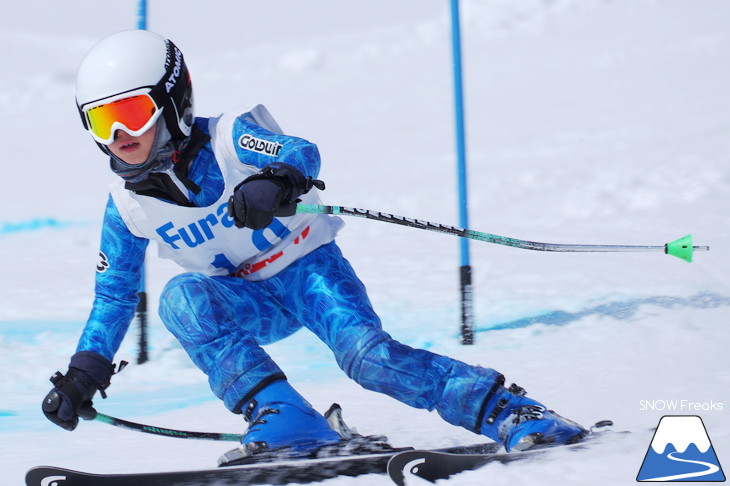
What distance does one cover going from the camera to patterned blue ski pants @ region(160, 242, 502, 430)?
265 centimetres

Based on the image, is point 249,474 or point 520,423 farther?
point 520,423

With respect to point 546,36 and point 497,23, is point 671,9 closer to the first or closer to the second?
point 546,36

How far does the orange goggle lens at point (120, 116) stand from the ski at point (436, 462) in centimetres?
126

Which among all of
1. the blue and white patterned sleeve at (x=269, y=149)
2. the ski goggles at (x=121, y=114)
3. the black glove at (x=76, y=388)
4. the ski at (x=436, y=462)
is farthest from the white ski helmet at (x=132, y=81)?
the ski at (x=436, y=462)

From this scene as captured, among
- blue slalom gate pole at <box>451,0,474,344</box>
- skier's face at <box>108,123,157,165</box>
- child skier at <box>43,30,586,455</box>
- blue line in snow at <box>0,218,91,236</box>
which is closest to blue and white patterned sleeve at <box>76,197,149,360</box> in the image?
child skier at <box>43,30,586,455</box>

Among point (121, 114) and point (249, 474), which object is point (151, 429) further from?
point (121, 114)

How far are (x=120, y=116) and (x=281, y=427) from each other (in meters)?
1.05

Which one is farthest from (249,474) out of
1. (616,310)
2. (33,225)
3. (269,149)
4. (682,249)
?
(33,225)

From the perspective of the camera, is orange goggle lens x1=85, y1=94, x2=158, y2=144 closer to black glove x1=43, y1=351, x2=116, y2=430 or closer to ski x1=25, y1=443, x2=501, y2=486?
black glove x1=43, y1=351, x2=116, y2=430

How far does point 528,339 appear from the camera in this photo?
426 centimetres

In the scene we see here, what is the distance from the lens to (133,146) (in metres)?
2.71

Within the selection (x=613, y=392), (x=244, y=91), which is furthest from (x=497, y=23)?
(x=613, y=392)

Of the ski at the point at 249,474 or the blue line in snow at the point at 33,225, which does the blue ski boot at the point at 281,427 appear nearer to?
the ski at the point at 249,474

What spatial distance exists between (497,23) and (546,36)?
1.16m
